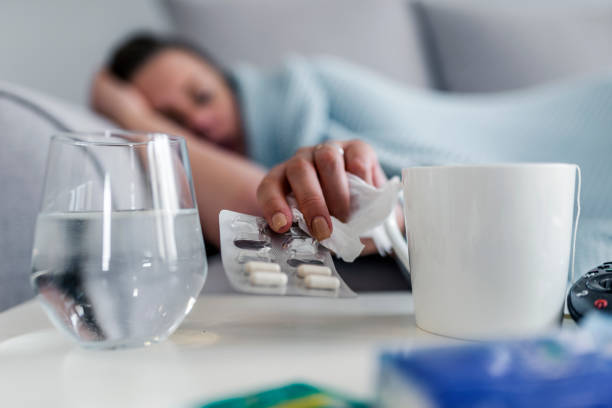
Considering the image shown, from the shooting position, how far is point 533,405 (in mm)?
151

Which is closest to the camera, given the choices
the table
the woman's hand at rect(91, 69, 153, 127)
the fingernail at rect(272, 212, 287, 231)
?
the table

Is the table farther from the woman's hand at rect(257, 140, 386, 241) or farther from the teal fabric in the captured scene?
the teal fabric

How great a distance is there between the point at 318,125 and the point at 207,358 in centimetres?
58

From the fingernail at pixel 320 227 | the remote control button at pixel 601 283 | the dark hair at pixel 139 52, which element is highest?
the dark hair at pixel 139 52

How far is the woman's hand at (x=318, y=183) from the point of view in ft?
1.24

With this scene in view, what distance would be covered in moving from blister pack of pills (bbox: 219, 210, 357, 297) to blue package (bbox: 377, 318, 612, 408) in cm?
17

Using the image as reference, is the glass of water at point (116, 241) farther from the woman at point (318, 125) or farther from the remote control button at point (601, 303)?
the remote control button at point (601, 303)

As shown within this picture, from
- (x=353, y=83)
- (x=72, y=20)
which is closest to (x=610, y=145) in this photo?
(x=353, y=83)

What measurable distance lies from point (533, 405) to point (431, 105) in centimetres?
84

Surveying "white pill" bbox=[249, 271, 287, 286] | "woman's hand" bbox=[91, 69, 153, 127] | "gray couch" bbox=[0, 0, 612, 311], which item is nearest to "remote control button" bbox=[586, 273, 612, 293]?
"white pill" bbox=[249, 271, 287, 286]

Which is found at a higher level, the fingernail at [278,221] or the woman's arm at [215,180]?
the fingernail at [278,221]

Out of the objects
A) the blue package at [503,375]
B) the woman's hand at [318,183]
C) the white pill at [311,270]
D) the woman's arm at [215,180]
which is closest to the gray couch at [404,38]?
the woman's arm at [215,180]

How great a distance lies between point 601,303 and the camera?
1.11 ft

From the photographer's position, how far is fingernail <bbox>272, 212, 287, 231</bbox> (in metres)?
0.37
